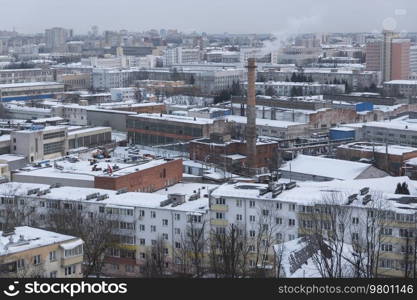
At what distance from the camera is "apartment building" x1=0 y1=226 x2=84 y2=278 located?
270cm

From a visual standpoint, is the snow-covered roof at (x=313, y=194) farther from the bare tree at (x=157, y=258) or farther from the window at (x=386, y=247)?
the bare tree at (x=157, y=258)

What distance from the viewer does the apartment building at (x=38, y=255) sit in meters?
2.70

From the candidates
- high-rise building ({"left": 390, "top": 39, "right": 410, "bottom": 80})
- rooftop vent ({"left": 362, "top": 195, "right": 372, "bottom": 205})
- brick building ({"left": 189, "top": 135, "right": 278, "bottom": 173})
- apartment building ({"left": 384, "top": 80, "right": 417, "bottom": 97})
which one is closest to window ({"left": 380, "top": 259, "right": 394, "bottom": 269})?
rooftop vent ({"left": 362, "top": 195, "right": 372, "bottom": 205})

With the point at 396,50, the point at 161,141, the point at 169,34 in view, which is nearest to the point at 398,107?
the point at 161,141

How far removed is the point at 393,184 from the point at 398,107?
512 cm

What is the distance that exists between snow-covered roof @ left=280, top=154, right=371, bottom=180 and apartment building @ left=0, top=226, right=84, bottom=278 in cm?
267

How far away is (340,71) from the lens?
47.3 ft

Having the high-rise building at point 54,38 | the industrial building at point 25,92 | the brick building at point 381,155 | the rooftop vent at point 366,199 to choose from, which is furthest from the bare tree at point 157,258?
the high-rise building at point 54,38

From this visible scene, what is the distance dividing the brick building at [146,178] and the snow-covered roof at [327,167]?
902 millimetres

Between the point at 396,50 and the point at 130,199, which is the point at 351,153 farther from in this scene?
the point at 396,50

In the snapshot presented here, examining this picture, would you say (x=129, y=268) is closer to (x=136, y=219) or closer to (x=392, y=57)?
(x=136, y=219)

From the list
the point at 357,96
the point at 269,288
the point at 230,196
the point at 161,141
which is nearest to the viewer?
the point at 269,288

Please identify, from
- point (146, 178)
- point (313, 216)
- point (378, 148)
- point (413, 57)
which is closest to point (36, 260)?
point (313, 216)

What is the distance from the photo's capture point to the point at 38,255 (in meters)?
2.79
